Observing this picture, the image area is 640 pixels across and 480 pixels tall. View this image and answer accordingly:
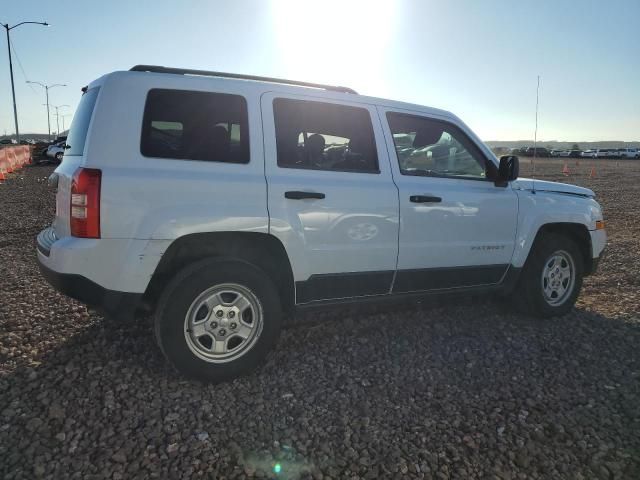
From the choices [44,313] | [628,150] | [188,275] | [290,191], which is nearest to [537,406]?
[290,191]

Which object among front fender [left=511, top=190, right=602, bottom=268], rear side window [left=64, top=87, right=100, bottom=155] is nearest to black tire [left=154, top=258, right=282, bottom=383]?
rear side window [left=64, top=87, right=100, bottom=155]

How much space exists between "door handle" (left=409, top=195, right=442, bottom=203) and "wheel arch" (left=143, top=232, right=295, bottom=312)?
1.13 m

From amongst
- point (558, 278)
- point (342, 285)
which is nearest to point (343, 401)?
point (342, 285)

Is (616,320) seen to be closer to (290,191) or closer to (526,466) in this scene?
(526,466)

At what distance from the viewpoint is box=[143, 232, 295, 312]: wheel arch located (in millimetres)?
3152

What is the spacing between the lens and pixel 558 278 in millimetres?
4824

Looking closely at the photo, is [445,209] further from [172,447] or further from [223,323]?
[172,447]

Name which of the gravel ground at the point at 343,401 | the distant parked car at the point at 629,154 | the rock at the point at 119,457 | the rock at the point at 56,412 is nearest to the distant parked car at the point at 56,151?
the gravel ground at the point at 343,401

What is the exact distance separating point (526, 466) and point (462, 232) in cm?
199

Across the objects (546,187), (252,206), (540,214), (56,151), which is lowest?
(540,214)

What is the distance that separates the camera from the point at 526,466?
2566 millimetres

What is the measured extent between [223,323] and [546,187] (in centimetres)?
330

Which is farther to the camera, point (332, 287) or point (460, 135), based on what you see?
point (460, 135)

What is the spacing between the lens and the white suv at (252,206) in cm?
299
